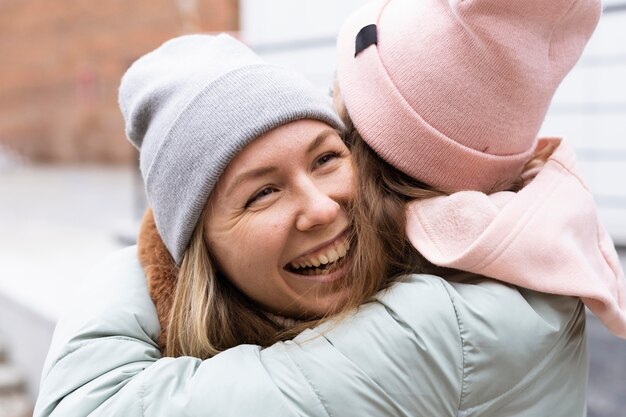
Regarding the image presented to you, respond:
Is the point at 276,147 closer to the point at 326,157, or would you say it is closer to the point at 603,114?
the point at 326,157

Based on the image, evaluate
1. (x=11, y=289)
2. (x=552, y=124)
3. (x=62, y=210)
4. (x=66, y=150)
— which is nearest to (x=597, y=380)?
(x=552, y=124)

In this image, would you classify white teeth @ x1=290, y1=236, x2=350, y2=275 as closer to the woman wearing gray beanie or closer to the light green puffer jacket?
the woman wearing gray beanie

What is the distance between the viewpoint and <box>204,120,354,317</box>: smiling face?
1.39 metres

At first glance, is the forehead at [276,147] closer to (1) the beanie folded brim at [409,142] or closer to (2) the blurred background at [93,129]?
(1) the beanie folded brim at [409,142]

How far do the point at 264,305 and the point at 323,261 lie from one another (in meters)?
0.17

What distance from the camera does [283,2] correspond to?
17.8 ft

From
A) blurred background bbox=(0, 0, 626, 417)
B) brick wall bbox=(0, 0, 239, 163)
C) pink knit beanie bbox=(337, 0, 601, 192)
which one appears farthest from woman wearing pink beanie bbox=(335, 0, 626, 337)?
brick wall bbox=(0, 0, 239, 163)

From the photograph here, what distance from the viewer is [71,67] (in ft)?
39.0

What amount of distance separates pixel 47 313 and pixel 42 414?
2567 mm

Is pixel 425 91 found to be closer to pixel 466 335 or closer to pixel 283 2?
pixel 466 335

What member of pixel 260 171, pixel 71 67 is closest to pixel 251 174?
pixel 260 171

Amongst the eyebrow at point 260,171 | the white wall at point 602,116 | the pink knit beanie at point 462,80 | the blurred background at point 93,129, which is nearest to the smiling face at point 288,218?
the eyebrow at point 260,171

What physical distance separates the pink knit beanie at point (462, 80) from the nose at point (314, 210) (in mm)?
155

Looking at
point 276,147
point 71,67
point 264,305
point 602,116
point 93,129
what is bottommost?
point 93,129
